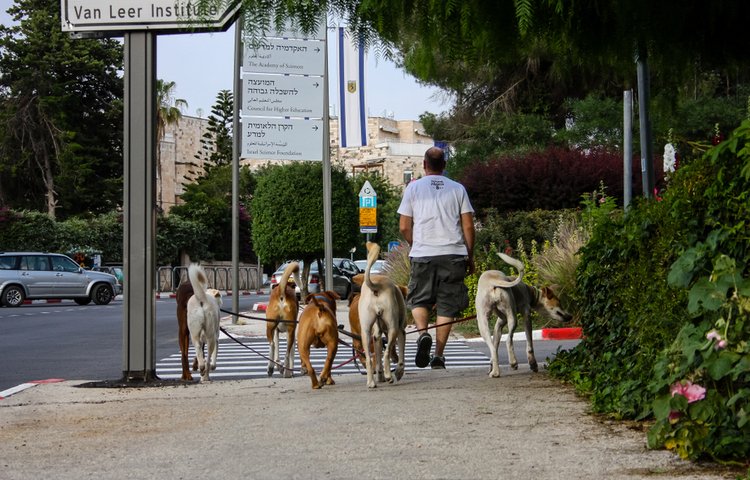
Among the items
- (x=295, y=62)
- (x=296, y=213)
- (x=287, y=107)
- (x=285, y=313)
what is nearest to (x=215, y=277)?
(x=296, y=213)

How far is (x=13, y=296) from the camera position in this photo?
36688 mm

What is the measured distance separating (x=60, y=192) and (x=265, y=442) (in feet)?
188

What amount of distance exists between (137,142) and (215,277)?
4450 cm

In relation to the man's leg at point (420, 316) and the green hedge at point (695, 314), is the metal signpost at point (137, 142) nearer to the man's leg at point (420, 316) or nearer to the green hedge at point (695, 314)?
the man's leg at point (420, 316)

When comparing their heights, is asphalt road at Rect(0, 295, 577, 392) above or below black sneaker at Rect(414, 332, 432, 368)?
below

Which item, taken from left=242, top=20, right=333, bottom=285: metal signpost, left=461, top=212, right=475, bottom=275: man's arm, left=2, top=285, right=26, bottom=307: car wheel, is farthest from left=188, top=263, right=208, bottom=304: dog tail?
left=2, top=285, right=26, bottom=307: car wheel

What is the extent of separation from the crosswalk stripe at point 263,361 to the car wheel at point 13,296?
2049 centimetres

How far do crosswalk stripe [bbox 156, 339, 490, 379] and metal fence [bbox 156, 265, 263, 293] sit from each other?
31.7 m

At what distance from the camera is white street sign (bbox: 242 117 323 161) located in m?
22.1

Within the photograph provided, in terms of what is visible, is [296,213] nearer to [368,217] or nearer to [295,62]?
[368,217]

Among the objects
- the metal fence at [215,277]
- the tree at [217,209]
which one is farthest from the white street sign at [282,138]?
the tree at [217,209]

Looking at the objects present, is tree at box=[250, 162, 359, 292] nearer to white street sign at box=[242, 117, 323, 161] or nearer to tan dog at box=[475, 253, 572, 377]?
white street sign at box=[242, 117, 323, 161]

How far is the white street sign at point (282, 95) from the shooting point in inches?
854

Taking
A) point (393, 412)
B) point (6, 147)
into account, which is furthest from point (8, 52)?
point (393, 412)
